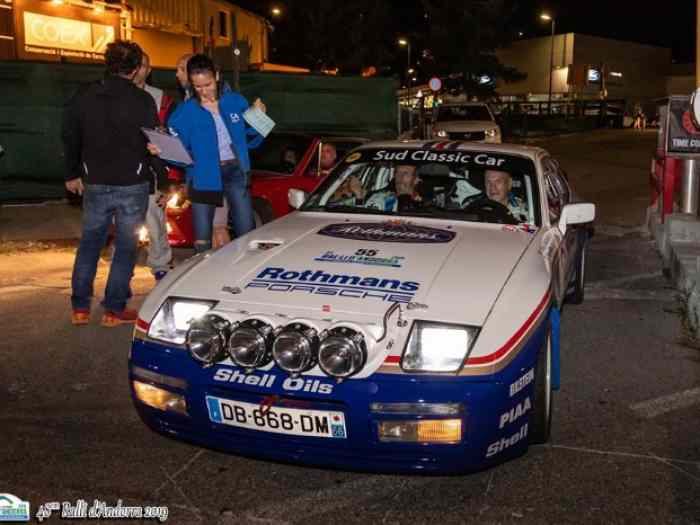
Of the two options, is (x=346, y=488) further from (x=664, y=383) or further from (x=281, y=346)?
(x=664, y=383)

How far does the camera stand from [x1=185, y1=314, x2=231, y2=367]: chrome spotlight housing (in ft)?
10.3

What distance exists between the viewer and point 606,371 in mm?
4734

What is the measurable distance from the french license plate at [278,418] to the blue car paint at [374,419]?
2 cm

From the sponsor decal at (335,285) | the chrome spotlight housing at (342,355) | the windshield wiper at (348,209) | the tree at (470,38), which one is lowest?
the chrome spotlight housing at (342,355)

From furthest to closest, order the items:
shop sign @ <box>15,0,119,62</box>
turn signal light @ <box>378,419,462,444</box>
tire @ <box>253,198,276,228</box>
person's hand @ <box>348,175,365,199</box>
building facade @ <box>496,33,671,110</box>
→ building facade @ <box>496,33,671,110</box> < shop sign @ <box>15,0,119,62</box> < tire @ <box>253,198,276,228</box> < person's hand @ <box>348,175,365,199</box> < turn signal light @ <box>378,419,462,444</box>

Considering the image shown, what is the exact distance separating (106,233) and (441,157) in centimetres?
233

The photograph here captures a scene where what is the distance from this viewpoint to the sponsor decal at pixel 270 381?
2.97 m

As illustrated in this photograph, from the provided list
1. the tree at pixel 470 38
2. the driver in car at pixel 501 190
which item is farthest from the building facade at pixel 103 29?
the tree at pixel 470 38

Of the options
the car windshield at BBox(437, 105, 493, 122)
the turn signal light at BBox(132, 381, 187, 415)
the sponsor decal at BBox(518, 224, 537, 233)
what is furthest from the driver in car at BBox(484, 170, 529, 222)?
the car windshield at BBox(437, 105, 493, 122)

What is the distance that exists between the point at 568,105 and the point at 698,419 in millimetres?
40159

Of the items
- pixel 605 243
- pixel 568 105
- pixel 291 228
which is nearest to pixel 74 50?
pixel 605 243

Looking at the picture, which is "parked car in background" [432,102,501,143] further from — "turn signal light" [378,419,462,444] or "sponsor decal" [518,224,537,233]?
"turn signal light" [378,419,462,444]

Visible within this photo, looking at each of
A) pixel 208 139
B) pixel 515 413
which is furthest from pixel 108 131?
pixel 515 413

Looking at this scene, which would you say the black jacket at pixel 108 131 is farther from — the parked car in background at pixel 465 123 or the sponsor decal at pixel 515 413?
the parked car in background at pixel 465 123
